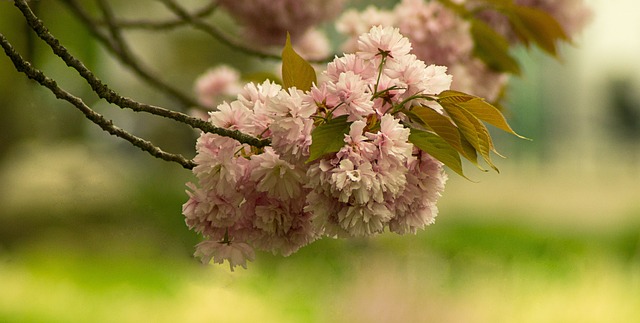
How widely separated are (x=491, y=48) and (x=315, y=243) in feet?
6.09

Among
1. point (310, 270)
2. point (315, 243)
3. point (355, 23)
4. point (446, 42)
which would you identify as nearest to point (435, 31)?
point (446, 42)

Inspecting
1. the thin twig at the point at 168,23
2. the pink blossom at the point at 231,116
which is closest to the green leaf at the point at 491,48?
the thin twig at the point at 168,23

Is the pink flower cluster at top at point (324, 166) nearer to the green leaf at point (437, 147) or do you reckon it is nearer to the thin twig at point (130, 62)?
the green leaf at point (437, 147)

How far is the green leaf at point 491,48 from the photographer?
82 cm

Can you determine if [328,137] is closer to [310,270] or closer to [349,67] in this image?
[349,67]

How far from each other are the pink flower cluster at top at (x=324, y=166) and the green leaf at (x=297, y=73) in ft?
0.04

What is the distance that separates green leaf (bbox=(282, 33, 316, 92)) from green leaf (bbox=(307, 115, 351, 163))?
5 cm

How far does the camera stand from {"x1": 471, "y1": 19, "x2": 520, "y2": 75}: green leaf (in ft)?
2.71

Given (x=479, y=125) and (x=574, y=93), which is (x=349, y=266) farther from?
(x=574, y=93)

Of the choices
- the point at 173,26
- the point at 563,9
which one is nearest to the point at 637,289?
the point at 563,9

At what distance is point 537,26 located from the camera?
2.67 feet

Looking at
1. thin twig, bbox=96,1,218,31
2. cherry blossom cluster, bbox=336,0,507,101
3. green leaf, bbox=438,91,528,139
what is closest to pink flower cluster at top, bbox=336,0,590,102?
cherry blossom cluster, bbox=336,0,507,101

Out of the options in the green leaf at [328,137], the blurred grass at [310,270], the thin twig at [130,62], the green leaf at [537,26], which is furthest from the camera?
the blurred grass at [310,270]

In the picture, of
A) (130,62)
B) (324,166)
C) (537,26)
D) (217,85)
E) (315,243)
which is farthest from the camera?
(315,243)
